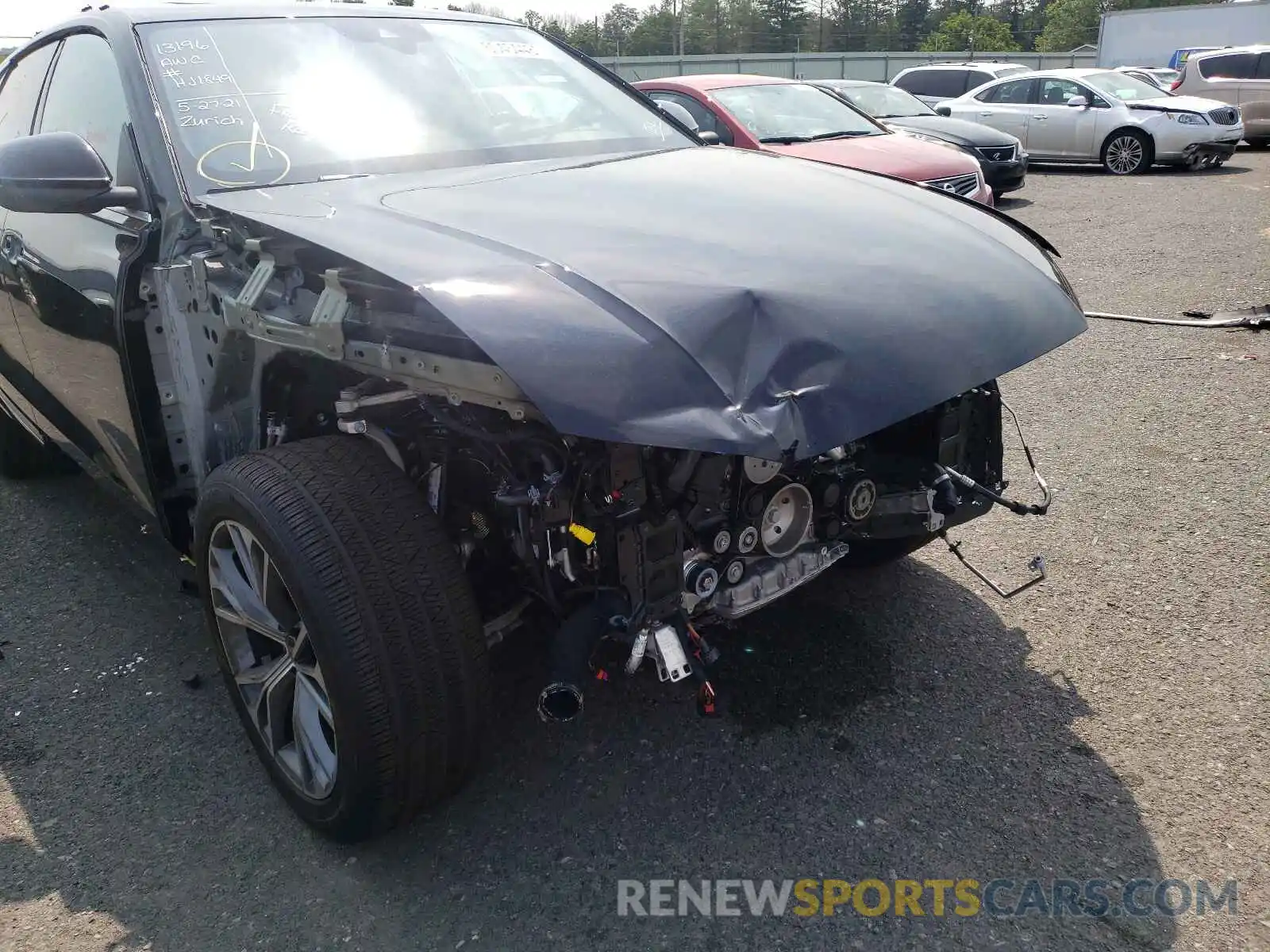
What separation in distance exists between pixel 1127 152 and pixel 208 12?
14.6 meters

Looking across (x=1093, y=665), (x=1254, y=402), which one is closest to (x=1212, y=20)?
(x=1254, y=402)

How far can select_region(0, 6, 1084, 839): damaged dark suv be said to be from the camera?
1.94 m

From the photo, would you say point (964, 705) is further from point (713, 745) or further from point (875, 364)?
point (875, 364)

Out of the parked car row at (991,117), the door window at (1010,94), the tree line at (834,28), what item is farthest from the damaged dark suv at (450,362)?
the tree line at (834,28)

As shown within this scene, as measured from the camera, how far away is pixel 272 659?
2.55 metres

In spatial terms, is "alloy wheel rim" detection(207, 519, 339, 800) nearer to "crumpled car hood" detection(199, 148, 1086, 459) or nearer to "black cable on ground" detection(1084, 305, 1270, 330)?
"crumpled car hood" detection(199, 148, 1086, 459)

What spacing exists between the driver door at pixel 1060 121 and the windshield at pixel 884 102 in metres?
3.36

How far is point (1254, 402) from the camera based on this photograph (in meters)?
4.96

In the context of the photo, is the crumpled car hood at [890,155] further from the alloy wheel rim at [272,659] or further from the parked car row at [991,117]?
the alloy wheel rim at [272,659]

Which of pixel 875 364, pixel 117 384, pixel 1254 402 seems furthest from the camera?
pixel 1254 402

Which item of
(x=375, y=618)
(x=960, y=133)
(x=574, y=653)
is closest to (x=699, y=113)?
(x=960, y=133)

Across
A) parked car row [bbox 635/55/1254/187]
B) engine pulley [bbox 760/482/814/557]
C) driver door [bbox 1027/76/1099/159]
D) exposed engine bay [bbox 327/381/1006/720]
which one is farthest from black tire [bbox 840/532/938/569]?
driver door [bbox 1027/76/1099/159]

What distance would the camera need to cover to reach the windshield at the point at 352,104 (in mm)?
2759

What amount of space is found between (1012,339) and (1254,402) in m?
3.46
